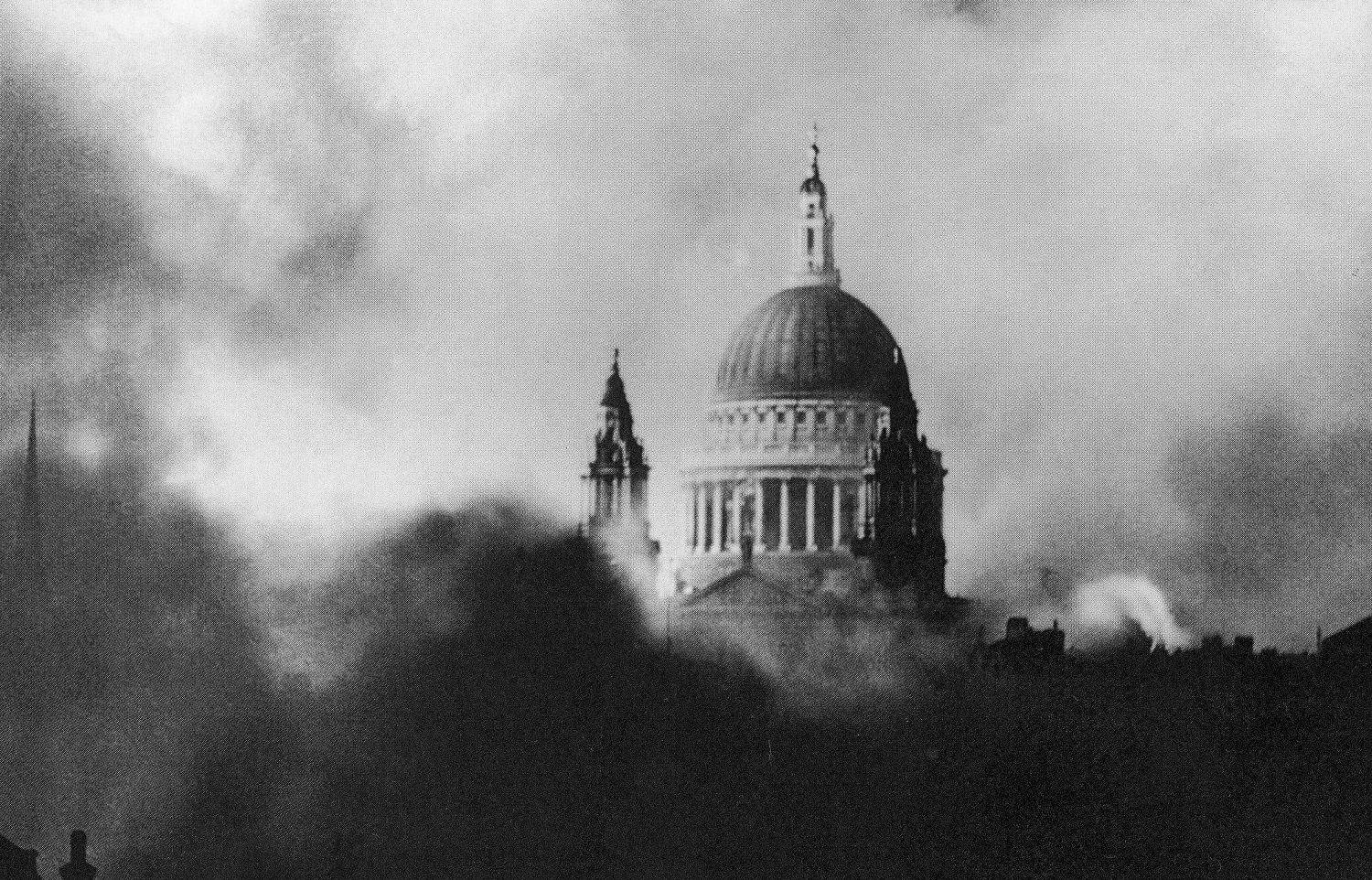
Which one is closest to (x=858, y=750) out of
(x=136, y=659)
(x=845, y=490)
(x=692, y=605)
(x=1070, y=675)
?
(x=1070, y=675)

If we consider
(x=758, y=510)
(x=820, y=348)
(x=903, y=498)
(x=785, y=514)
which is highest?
(x=820, y=348)

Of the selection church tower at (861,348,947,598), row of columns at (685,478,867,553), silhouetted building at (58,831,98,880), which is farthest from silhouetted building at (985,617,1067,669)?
silhouetted building at (58,831,98,880)

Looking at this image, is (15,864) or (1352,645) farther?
(1352,645)

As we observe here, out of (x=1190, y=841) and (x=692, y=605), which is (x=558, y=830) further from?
(x=692, y=605)

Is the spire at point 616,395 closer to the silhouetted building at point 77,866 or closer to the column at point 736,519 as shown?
the column at point 736,519

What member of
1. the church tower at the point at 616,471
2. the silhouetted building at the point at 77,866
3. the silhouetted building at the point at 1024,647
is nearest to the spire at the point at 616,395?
the church tower at the point at 616,471

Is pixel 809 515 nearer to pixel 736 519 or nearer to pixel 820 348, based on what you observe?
pixel 736 519

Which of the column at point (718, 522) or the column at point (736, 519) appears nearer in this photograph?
the column at point (736, 519)

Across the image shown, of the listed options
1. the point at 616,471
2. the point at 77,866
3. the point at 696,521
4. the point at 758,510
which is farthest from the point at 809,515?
the point at 77,866
